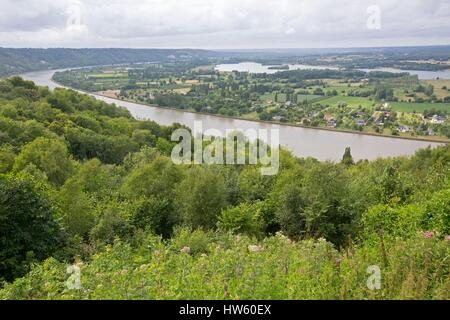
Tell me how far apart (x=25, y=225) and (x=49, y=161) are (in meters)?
13.0

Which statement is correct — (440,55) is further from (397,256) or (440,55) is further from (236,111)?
(397,256)

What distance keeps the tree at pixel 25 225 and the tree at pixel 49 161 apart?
1151 centimetres

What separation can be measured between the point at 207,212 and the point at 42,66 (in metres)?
141

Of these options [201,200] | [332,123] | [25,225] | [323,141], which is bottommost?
[323,141]

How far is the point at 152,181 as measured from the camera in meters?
14.7

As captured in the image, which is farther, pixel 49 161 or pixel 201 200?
pixel 49 161

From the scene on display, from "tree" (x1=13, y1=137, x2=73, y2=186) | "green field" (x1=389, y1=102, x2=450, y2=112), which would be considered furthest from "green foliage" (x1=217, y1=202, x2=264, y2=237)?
"green field" (x1=389, y1=102, x2=450, y2=112)

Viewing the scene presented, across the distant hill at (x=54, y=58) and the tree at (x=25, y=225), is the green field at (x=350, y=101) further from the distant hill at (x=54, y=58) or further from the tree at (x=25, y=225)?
the distant hill at (x=54, y=58)

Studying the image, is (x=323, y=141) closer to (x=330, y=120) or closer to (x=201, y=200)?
(x=330, y=120)

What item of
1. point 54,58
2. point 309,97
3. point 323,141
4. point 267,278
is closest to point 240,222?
point 267,278

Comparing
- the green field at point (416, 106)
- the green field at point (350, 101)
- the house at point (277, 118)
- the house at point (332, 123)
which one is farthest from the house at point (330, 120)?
the green field at point (416, 106)

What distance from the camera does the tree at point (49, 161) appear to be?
66.3 feet

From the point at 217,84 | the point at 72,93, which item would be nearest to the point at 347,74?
the point at 217,84

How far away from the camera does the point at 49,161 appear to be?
2066 cm
